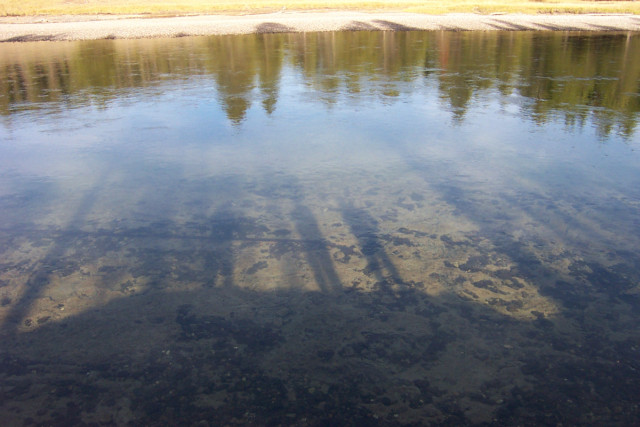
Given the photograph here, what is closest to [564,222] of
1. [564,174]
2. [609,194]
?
[609,194]

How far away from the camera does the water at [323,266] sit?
3.02 m

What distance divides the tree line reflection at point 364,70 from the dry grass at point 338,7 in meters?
16.5

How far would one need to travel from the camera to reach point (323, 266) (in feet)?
14.3

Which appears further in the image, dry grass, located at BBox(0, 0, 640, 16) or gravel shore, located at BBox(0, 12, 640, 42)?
dry grass, located at BBox(0, 0, 640, 16)

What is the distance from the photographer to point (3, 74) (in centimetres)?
1556

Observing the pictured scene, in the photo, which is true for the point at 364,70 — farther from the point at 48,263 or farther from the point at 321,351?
the point at 321,351

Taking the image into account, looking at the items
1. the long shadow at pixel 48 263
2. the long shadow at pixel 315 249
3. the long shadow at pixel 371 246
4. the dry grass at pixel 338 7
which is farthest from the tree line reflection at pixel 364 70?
the dry grass at pixel 338 7

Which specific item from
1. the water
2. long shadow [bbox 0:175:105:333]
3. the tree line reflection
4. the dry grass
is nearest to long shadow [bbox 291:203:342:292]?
the water

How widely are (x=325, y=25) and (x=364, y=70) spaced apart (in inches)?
664

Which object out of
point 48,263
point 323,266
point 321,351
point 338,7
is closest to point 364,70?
point 323,266

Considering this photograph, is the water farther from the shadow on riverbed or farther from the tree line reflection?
the tree line reflection

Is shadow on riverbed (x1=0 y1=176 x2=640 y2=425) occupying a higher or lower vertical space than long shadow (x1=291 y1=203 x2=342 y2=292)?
lower

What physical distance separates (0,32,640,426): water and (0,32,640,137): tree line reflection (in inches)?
37.0

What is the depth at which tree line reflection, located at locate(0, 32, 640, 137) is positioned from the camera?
10633 millimetres
